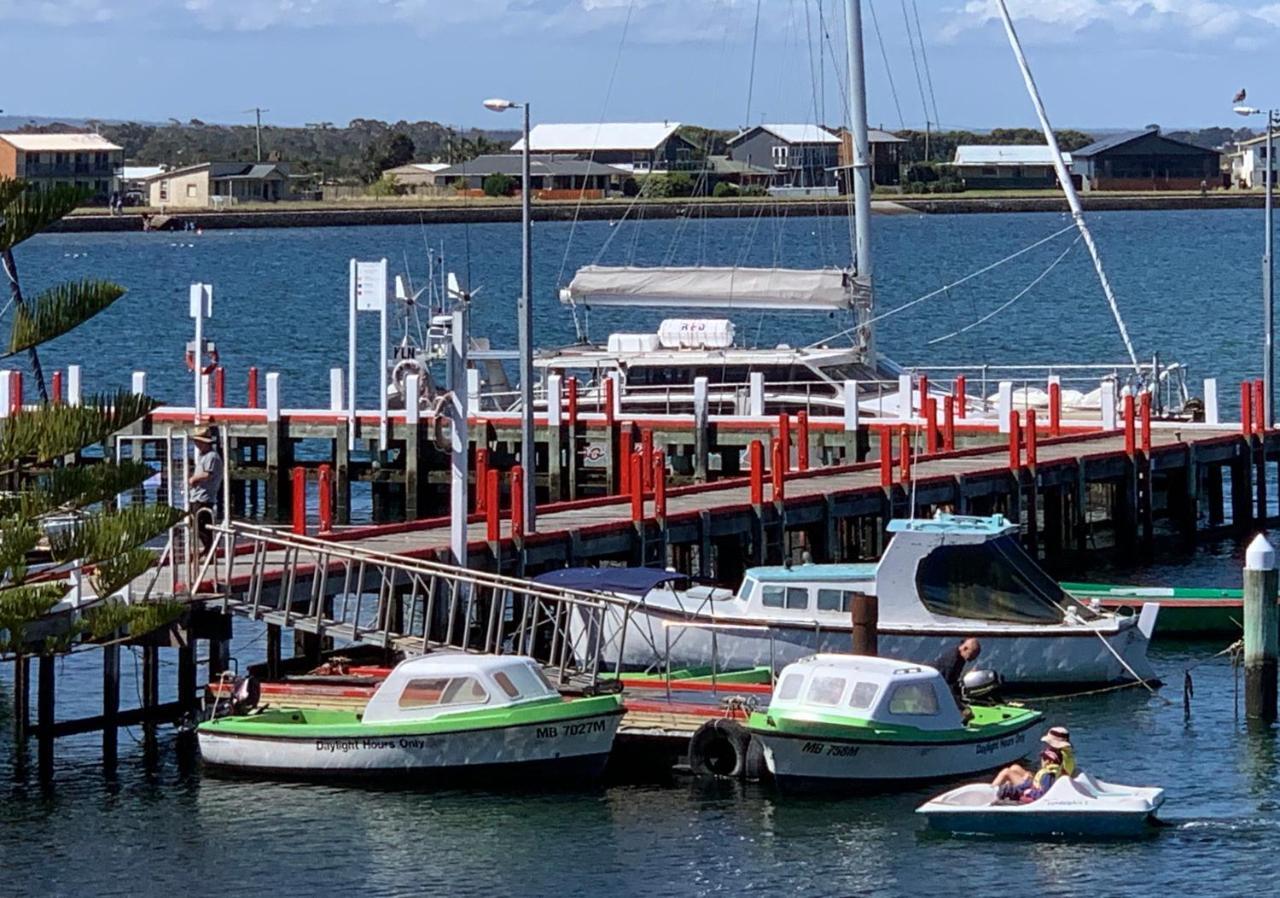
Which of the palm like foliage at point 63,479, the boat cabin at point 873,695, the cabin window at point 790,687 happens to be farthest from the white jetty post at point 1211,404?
the palm like foliage at point 63,479

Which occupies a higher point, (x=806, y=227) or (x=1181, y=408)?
(x=806, y=227)

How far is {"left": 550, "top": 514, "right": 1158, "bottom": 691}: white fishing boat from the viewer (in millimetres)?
32688

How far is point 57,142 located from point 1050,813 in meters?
169

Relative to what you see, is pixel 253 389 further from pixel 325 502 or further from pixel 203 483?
pixel 203 483

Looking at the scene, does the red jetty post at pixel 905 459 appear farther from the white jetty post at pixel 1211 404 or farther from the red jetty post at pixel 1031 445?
the white jetty post at pixel 1211 404

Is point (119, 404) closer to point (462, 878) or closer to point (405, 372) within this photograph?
point (462, 878)

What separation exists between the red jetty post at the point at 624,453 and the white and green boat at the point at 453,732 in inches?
540

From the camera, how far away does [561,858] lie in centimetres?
2709

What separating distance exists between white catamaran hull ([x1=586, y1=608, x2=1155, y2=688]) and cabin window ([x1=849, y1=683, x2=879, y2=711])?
3.34 m

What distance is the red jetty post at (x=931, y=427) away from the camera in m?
45.7

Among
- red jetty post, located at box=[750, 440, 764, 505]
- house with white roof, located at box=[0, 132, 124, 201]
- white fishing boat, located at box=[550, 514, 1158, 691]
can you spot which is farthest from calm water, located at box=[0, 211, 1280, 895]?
house with white roof, located at box=[0, 132, 124, 201]

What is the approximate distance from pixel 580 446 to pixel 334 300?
234 feet

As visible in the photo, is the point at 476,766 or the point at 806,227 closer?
the point at 476,766

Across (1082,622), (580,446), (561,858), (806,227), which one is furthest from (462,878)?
(806,227)
